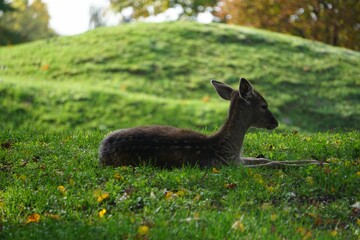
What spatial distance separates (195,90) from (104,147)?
49.1 ft

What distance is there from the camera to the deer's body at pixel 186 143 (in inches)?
346

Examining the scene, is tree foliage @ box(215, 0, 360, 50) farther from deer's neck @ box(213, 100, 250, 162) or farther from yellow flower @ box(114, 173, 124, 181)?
yellow flower @ box(114, 173, 124, 181)

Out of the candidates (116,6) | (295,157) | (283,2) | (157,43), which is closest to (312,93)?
(157,43)

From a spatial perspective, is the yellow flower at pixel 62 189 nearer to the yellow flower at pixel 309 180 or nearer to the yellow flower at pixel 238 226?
the yellow flower at pixel 238 226

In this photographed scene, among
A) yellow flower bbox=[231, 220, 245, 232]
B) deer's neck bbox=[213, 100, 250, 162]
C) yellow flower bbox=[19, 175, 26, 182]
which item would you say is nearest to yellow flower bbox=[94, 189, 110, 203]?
yellow flower bbox=[19, 175, 26, 182]

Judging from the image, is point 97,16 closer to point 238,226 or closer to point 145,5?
point 145,5

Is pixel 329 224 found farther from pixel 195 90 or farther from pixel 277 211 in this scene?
pixel 195 90

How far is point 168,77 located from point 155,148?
1594 centimetres

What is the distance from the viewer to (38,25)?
6150 centimetres

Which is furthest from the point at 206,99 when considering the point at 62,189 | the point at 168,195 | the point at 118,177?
the point at 168,195

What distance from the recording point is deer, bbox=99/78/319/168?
880cm

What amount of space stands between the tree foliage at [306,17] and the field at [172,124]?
17.8 ft

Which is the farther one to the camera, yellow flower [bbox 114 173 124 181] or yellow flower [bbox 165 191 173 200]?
yellow flower [bbox 114 173 124 181]

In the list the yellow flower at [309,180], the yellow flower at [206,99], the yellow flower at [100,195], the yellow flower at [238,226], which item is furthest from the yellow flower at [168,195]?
the yellow flower at [206,99]
